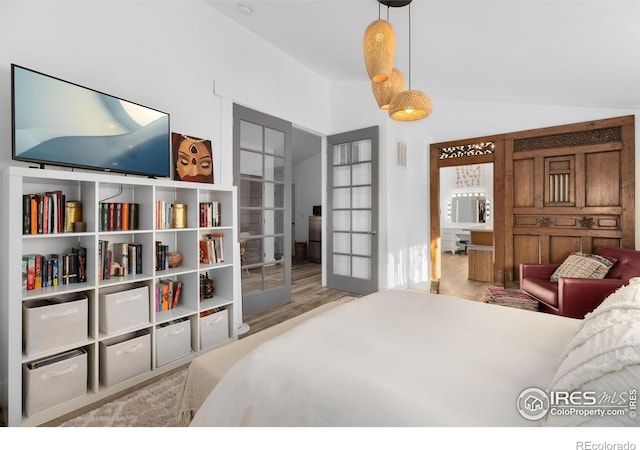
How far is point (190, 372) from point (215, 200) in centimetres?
170

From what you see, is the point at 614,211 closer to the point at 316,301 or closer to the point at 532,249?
the point at 532,249

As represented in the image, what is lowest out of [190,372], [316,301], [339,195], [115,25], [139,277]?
[316,301]

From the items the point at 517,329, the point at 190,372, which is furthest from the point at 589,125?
the point at 190,372

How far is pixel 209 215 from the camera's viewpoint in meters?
2.53

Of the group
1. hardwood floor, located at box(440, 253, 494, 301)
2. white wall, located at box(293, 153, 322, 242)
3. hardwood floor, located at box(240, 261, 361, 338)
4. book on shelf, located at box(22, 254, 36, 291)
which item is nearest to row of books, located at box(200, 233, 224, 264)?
hardwood floor, located at box(240, 261, 361, 338)

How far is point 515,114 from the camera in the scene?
13.0 feet

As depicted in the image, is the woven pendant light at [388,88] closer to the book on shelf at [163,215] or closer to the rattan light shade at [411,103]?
the rattan light shade at [411,103]

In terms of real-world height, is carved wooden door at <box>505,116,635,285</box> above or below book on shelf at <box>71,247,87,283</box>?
above

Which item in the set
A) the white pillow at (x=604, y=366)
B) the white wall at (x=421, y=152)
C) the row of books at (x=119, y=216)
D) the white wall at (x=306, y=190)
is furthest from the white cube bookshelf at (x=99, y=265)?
the white wall at (x=306, y=190)

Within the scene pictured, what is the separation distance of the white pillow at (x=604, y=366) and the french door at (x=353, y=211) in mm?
3114

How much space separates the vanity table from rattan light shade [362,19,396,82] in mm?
4085

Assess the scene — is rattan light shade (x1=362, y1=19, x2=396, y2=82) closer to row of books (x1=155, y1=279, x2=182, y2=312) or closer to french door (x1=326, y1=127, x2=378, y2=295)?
row of books (x1=155, y1=279, x2=182, y2=312)

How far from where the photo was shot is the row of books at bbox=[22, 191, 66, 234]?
1583 millimetres

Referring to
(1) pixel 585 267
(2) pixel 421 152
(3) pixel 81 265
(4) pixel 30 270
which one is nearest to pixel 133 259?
(3) pixel 81 265
